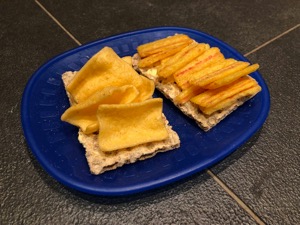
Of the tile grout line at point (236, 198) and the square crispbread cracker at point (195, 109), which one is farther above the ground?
the square crispbread cracker at point (195, 109)

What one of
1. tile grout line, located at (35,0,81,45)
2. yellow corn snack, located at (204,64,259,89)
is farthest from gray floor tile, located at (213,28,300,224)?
tile grout line, located at (35,0,81,45)

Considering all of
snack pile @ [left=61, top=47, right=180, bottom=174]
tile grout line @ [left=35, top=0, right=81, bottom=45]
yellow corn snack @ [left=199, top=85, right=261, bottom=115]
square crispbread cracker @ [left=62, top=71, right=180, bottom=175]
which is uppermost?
yellow corn snack @ [left=199, top=85, right=261, bottom=115]

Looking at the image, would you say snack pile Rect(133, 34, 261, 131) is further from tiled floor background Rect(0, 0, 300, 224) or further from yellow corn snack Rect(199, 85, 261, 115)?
tiled floor background Rect(0, 0, 300, 224)

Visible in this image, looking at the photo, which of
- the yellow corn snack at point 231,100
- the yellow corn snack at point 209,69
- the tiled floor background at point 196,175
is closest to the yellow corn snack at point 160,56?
the yellow corn snack at point 209,69

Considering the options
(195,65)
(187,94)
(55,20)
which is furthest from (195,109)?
(55,20)

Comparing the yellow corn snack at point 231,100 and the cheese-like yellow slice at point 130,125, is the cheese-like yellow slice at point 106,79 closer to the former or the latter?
the cheese-like yellow slice at point 130,125

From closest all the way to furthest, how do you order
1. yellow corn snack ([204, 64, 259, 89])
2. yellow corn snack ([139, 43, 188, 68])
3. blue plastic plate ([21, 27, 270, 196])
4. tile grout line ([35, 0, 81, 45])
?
blue plastic plate ([21, 27, 270, 196]), yellow corn snack ([204, 64, 259, 89]), yellow corn snack ([139, 43, 188, 68]), tile grout line ([35, 0, 81, 45])

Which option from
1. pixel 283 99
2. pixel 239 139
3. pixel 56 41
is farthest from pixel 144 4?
pixel 239 139
